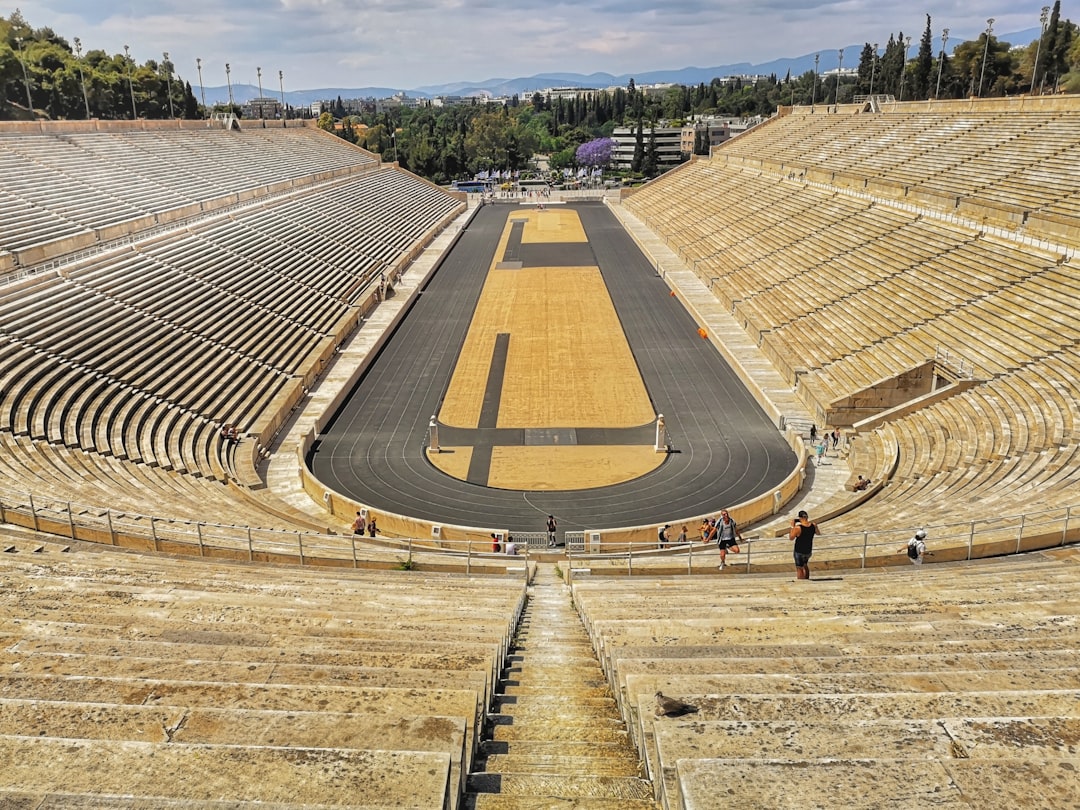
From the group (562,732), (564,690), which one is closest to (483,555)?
(564,690)

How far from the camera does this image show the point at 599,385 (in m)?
29.8

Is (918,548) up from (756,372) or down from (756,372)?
up

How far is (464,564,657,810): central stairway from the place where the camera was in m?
5.37

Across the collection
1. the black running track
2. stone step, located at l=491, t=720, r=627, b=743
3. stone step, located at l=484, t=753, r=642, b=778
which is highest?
stone step, located at l=484, t=753, r=642, b=778

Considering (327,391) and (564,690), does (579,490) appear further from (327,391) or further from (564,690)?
(564,690)

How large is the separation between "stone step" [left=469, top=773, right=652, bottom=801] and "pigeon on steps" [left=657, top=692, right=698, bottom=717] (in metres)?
0.47

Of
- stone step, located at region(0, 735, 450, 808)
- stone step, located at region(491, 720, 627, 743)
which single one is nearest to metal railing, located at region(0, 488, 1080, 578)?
stone step, located at region(491, 720, 627, 743)

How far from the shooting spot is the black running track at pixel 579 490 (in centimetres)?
2052

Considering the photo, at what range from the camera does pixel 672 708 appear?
5703mm

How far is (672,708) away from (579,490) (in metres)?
15.8

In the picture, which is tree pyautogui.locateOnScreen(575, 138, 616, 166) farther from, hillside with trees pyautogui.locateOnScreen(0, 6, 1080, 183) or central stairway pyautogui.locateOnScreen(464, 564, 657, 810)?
central stairway pyautogui.locateOnScreen(464, 564, 657, 810)

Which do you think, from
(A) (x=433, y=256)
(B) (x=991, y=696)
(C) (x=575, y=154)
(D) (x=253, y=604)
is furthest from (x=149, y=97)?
(B) (x=991, y=696)

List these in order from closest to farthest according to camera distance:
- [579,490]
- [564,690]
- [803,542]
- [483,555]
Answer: [564,690] < [803,542] < [483,555] < [579,490]

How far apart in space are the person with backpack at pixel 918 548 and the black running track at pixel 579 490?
7.17 m
